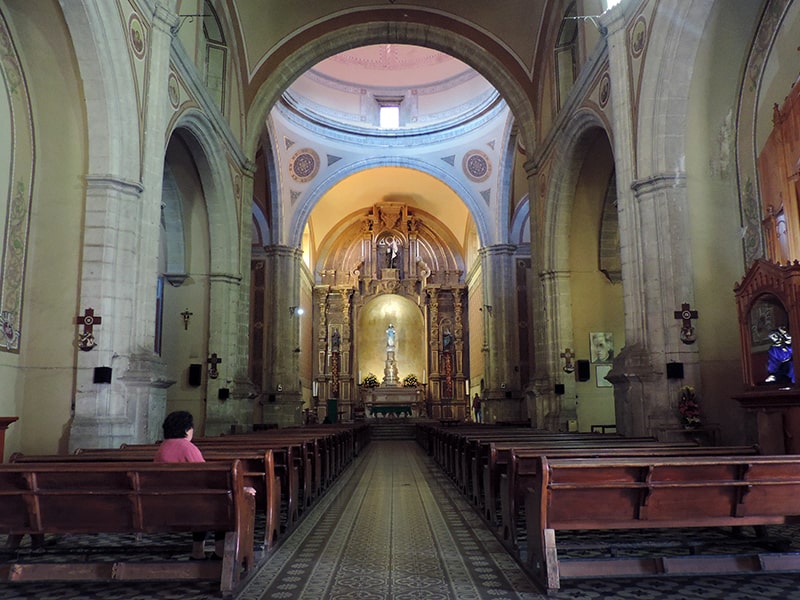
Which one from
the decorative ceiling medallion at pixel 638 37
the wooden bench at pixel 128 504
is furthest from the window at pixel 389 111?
the wooden bench at pixel 128 504

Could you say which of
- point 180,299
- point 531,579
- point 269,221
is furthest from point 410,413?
point 531,579

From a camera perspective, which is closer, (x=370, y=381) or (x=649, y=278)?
(x=649, y=278)

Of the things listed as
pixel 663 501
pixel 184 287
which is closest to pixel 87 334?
pixel 184 287

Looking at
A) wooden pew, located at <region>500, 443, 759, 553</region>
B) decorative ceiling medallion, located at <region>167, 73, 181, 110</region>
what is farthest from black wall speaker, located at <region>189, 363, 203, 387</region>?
wooden pew, located at <region>500, 443, 759, 553</region>

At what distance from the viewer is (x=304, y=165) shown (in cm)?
2564

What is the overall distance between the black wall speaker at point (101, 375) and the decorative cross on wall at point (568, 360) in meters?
9.74

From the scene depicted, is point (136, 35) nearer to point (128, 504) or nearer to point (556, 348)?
point (128, 504)

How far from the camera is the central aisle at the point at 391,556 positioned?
427 centimetres

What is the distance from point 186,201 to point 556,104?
8.73 metres

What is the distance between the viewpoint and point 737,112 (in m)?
9.40

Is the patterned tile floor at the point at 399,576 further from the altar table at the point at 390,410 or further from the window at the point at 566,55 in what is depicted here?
the altar table at the point at 390,410

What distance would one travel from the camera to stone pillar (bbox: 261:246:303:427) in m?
22.3

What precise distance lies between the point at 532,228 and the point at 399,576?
1290 cm

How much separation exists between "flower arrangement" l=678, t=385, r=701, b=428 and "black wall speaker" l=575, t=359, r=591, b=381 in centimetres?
558
